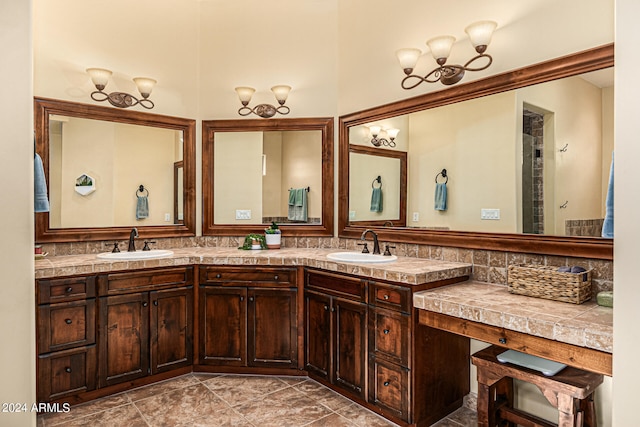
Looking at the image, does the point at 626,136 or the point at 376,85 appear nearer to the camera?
the point at 626,136

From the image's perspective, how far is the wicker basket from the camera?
1.89 m

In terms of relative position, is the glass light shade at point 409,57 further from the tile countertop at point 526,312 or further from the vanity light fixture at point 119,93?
the vanity light fixture at point 119,93

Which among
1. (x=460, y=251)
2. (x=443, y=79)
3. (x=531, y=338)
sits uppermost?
(x=443, y=79)

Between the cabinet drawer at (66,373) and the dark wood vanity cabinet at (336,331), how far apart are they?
148cm

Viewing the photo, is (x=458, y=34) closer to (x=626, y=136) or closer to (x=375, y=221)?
(x=375, y=221)

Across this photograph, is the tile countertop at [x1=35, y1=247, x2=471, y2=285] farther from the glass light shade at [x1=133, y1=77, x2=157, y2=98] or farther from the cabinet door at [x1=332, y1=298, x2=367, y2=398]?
the glass light shade at [x1=133, y1=77, x2=157, y2=98]

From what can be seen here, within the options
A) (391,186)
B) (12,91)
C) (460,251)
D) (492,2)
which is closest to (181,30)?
(391,186)

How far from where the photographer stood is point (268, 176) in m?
3.54

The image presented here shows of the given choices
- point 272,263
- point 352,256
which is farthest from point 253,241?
point 352,256

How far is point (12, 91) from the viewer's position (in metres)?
1.05

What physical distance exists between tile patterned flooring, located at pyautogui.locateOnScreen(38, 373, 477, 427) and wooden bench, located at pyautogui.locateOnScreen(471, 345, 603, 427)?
0.34 meters

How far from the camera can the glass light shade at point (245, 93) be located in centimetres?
346

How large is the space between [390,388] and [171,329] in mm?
1668

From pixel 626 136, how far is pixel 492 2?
1.68 m
